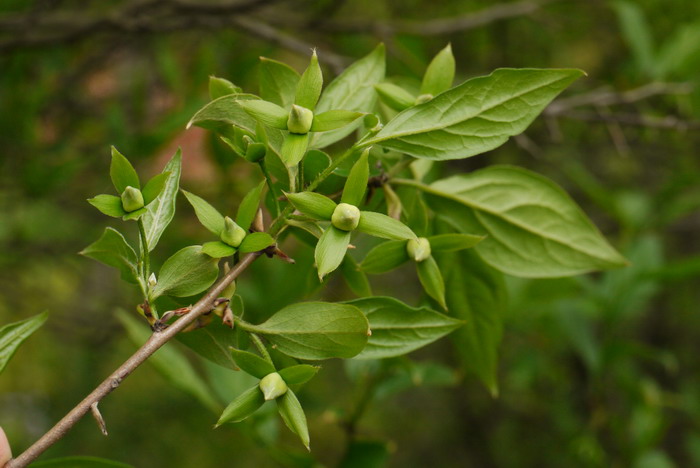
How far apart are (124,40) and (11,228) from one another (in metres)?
0.58

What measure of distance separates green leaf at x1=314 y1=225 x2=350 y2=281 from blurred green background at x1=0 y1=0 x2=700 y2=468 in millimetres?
148

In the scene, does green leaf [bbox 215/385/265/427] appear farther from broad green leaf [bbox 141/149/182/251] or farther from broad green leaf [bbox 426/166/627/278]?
broad green leaf [bbox 426/166/627/278]

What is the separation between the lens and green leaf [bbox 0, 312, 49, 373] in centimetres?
50

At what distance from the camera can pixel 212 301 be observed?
0.44 metres

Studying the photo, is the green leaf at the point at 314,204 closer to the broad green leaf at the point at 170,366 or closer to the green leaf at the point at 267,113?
the green leaf at the point at 267,113

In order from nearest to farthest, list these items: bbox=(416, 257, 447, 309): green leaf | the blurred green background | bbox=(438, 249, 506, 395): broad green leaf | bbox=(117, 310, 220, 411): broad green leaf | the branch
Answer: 1. the branch
2. bbox=(416, 257, 447, 309): green leaf
3. bbox=(438, 249, 506, 395): broad green leaf
4. bbox=(117, 310, 220, 411): broad green leaf
5. the blurred green background

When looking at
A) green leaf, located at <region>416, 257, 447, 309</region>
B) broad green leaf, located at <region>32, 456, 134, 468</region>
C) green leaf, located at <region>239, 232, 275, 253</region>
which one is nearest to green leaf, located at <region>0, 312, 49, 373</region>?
broad green leaf, located at <region>32, 456, 134, 468</region>

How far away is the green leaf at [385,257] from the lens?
48 cm

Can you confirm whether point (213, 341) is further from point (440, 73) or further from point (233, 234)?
point (440, 73)

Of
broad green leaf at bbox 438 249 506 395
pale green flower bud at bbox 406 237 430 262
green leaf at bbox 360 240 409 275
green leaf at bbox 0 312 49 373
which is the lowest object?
broad green leaf at bbox 438 249 506 395

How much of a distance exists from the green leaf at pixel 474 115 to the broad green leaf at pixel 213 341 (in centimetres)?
17

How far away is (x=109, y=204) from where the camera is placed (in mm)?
427

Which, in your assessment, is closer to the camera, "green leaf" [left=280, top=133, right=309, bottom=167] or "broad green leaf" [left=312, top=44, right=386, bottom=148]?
"green leaf" [left=280, top=133, right=309, bottom=167]

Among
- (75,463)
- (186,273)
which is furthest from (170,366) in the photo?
(186,273)
